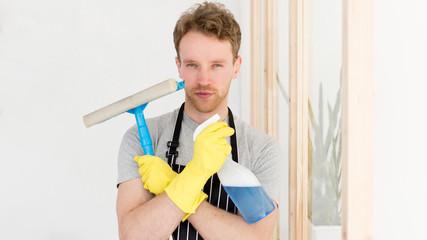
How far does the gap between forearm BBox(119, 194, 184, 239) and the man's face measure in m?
0.37

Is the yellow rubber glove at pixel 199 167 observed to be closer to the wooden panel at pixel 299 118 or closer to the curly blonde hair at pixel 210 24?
the curly blonde hair at pixel 210 24

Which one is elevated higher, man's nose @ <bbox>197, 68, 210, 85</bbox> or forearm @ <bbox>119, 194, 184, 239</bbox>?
man's nose @ <bbox>197, 68, 210, 85</bbox>

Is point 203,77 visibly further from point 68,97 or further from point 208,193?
point 68,97

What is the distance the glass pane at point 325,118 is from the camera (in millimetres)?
1185

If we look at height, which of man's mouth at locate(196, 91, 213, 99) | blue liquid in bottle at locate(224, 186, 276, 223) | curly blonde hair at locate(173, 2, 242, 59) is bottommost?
blue liquid in bottle at locate(224, 186, 276, 223)

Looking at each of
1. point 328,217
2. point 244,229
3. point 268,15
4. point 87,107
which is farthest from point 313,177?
Answer: point 87,107

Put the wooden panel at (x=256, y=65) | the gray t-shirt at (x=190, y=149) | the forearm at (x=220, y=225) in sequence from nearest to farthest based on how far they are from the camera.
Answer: the forearm at (x=220, y=225) → the gray t-shirt at (x=190, y=149) → the wooden panel at (x=256, y=65)

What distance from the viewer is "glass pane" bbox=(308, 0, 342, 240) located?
46.6 inches

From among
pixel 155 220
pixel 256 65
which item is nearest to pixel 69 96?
pixel 256 65

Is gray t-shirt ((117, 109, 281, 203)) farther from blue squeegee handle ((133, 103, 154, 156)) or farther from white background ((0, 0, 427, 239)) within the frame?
white background ((0, 0, 427, 239))

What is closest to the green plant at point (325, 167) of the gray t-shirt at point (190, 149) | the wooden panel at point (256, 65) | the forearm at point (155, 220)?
the gray t-shirt at point (190, 149)
